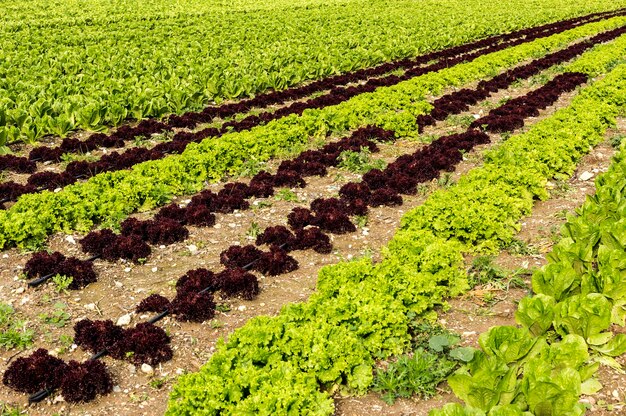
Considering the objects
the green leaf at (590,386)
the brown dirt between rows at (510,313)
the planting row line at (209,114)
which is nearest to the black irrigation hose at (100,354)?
the brown dirt between rows at (510,313)

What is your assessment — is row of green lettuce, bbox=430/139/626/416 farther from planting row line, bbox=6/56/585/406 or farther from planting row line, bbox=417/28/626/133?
planting row line, bbox=417/28/626/133

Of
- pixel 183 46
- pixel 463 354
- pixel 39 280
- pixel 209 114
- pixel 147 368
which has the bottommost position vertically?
pixel 147 368

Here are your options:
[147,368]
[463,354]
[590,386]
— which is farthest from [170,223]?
[590,386]

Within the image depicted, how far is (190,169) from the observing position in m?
10.5

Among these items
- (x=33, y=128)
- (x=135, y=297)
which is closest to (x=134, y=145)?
(x=33, y=128)

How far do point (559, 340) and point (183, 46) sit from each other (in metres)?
20.5

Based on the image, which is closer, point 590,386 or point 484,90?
point 590,386

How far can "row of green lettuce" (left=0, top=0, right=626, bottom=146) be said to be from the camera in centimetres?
1441

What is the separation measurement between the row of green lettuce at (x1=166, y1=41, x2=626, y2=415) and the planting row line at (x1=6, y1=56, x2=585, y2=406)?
1.17m

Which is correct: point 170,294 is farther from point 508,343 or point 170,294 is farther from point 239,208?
point 508,343

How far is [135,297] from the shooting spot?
7020mm

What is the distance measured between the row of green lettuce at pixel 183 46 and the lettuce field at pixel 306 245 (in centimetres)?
16

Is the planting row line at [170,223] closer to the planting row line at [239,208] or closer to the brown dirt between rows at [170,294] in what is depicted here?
the planting row line at [239,208]

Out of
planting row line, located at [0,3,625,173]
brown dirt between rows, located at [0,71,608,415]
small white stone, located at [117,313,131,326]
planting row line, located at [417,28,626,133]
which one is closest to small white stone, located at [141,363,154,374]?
brown dirt between rows, located at [0,71,608,415]
